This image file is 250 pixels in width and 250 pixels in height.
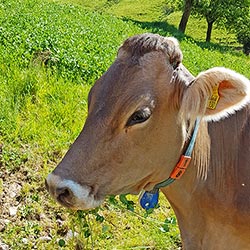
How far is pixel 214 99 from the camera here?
2625 mm

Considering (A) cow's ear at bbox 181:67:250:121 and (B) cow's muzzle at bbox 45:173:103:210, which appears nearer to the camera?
(B) cow's muzzle at bbox 45:173:103:210

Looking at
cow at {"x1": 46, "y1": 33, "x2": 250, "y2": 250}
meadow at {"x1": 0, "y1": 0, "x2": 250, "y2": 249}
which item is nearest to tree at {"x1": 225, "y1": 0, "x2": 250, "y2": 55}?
meadow at {"x1": 0, "y1": 0, "x2": 250, "y2": 249}

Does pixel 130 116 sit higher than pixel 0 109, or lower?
higher

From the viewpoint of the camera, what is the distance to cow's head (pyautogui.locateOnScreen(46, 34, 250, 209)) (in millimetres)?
2490

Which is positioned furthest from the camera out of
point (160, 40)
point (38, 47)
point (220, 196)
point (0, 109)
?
point (38, 47)

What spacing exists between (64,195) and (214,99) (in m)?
0.93

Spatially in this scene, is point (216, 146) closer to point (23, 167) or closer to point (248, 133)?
point (248, 133)

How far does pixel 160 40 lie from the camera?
105 inches

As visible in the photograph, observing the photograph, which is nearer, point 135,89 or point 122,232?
point 135,89

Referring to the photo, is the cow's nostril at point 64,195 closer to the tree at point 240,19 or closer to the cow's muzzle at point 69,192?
the cow's muzzle at point 69,192

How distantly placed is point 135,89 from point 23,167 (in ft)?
9.00

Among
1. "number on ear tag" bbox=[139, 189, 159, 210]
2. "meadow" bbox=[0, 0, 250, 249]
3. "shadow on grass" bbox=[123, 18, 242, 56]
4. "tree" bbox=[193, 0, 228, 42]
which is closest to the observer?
"number on ear tag" bbox=[139, 189, 159, 210]

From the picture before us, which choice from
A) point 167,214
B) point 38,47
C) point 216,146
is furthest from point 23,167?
point 38,47

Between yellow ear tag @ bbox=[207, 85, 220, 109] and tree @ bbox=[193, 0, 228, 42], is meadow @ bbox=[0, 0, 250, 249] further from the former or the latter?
tree @ bbox=[193, 0, 228, 42]
